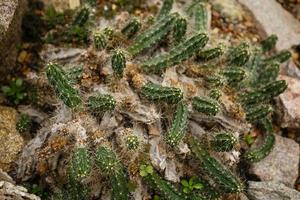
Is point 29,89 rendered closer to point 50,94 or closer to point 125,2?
point 50,94

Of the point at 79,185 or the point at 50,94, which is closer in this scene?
the point at 79,185

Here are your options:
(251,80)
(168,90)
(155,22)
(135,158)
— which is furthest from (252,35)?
(135,158)

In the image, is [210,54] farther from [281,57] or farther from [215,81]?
[281,57]

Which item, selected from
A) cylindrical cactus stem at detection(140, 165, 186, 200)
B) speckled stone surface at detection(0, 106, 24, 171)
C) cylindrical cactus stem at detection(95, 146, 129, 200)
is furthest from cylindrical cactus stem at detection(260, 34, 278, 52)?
speckled stone surface at detection(0, 106, 24, 171)

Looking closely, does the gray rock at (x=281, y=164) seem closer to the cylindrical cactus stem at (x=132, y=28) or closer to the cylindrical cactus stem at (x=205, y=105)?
the cylindrical cactus stem at (x=205, y=105)

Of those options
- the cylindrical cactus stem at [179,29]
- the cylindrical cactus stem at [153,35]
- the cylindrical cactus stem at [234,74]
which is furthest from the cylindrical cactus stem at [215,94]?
the cylindrical cactus stem at [153,35]

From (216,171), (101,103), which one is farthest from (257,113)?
(101,103)
